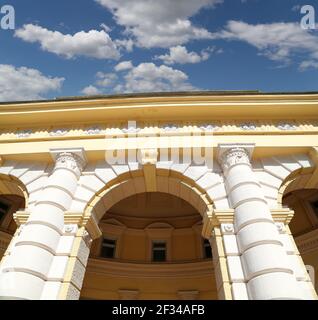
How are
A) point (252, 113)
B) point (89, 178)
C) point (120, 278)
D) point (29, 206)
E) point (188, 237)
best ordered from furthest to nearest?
1. point (188, 237)
2. point (120, 278)
3. point (252, 113)
4. point (89, 178)
5. point (29, 206)

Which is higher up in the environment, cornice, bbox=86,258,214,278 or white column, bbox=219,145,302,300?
cornice, bbox=86,258,214,278

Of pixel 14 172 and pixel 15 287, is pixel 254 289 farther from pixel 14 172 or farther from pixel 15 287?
pixel 14 172

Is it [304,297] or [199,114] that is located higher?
[199,114]

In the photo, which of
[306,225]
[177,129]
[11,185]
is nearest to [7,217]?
[11,185]

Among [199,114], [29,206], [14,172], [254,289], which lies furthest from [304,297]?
[14,172]

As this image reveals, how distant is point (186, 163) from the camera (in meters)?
10.4

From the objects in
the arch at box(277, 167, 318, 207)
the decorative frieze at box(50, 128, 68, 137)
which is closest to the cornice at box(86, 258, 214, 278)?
the arch at box(277, 167, 318, 207)

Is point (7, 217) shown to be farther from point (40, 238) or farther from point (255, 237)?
point (255, 237)

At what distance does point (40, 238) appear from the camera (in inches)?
318

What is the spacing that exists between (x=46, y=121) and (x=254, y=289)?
1005 cm

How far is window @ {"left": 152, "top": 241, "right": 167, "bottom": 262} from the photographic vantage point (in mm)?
16891

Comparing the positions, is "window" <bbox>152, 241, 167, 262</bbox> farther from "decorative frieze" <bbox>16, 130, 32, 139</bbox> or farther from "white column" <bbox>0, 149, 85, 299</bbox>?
"decorative frieze" <bbox>16, 130, 32, 139</bbox>

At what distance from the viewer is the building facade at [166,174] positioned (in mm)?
7613

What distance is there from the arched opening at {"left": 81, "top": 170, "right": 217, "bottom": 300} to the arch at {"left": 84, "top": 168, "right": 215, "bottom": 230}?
294cm
